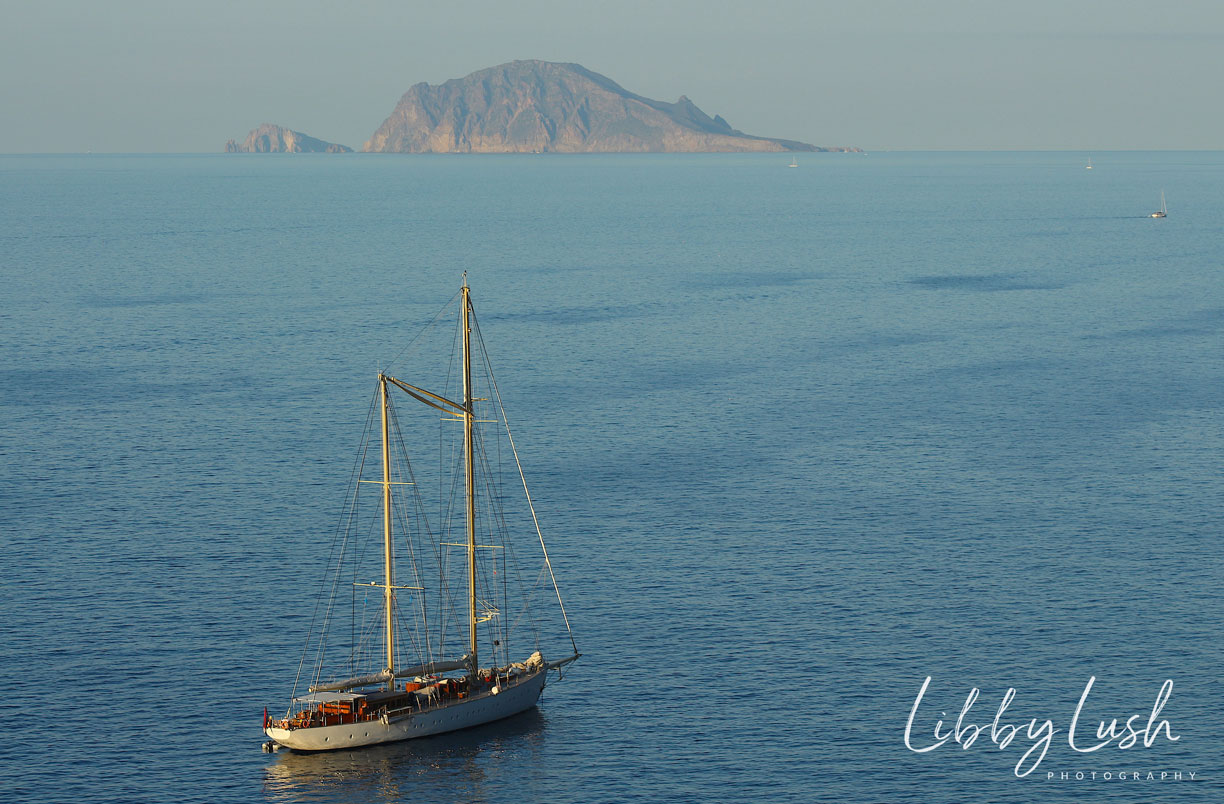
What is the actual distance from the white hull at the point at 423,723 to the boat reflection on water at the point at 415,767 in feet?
2.01

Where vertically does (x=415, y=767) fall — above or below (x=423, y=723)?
below

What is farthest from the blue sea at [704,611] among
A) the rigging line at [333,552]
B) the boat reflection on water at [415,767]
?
the rigging line at [333,552]

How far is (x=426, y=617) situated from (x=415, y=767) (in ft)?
88.3

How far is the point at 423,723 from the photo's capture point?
103688 mm

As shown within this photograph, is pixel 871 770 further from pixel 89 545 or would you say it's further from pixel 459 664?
pixel 89 545

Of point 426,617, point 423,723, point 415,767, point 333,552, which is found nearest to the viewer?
point 415,767

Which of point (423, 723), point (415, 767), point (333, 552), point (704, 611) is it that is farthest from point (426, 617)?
point (415, 767)

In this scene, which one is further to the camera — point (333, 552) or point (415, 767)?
point (333, 552)

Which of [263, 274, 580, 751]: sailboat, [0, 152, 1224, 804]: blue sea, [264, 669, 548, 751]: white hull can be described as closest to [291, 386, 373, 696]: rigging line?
[263, 274, 580, 751]: sailboat

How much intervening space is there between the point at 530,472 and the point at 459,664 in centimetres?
5825

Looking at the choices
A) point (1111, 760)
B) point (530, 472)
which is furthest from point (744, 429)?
point (1111, 760)

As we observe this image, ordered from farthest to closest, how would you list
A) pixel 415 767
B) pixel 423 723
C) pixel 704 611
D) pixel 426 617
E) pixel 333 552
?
pixel 333 552, pixel 426 617, pixel 704 611, pixel 423 723, pixel 415 767

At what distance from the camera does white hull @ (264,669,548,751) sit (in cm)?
10100

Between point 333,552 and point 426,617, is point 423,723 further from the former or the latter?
point 333,552
